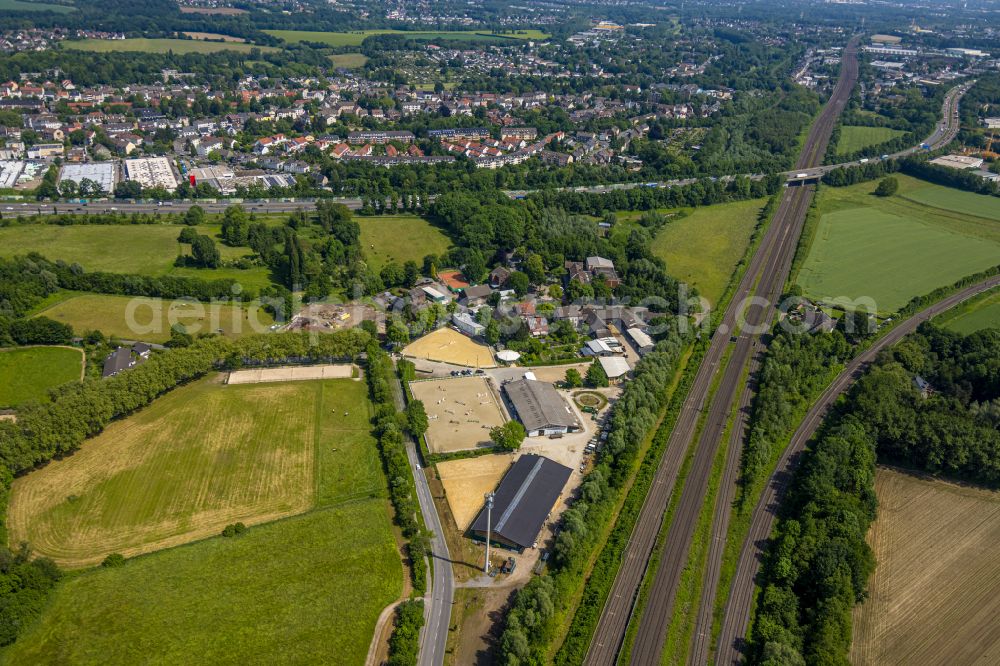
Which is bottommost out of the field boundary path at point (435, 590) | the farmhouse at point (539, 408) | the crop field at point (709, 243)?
the field boundary path at point (435, 590)

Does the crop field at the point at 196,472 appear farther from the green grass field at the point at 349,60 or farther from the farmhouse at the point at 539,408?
the green grass field at the point at 349,60

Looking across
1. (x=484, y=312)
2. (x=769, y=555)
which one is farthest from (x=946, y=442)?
(x=484, y=312)

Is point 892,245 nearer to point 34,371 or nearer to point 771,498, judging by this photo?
point 771,498

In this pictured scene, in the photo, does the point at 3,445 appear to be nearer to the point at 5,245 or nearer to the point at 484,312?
the point at 484,312

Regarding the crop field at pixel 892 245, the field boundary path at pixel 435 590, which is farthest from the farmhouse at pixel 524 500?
the crop field at pixel 892 245

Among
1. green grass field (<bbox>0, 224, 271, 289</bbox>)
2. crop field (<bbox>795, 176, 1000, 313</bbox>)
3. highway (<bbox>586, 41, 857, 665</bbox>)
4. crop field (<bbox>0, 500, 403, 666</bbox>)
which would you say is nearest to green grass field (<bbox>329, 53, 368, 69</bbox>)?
green grass field (<bbox>0, 224, 271, 289</bbox>)

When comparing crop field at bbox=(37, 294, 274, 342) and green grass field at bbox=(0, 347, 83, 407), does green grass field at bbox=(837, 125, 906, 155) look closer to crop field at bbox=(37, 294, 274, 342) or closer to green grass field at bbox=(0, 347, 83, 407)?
crop field at bbox=(37, 294, 274, 342)
